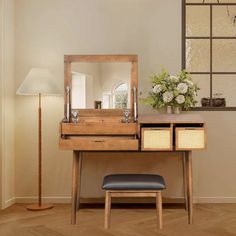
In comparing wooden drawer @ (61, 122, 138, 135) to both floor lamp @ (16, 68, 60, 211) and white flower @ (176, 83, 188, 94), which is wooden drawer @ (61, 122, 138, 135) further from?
white flower @ (176, 83, 188, 94)

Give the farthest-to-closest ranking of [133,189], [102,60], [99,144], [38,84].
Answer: [102,60] → [38,84] → [99,144] → [133,189]

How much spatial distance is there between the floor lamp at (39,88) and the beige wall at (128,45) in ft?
0.84

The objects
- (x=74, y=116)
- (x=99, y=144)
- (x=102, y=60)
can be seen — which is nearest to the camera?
(x=99, y=144)

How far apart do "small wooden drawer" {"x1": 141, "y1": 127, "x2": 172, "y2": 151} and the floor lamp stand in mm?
1063

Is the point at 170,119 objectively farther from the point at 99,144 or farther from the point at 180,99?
the point at 99,144

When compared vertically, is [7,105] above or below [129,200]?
above

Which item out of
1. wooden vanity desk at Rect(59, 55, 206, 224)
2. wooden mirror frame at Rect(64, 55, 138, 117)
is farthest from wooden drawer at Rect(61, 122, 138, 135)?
wooden mirror frame at Rect(64, 55, 138, 117)

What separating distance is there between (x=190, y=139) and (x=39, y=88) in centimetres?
145

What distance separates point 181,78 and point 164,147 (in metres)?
0.80

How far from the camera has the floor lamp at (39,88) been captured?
3959 mm

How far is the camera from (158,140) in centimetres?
351

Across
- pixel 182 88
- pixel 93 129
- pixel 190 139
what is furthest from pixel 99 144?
pixel 182 88

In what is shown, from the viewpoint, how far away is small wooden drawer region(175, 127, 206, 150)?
11.4 ft

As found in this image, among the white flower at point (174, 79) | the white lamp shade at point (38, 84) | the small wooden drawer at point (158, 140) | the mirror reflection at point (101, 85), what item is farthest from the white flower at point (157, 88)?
the white lamp shade at point (38, 84)
